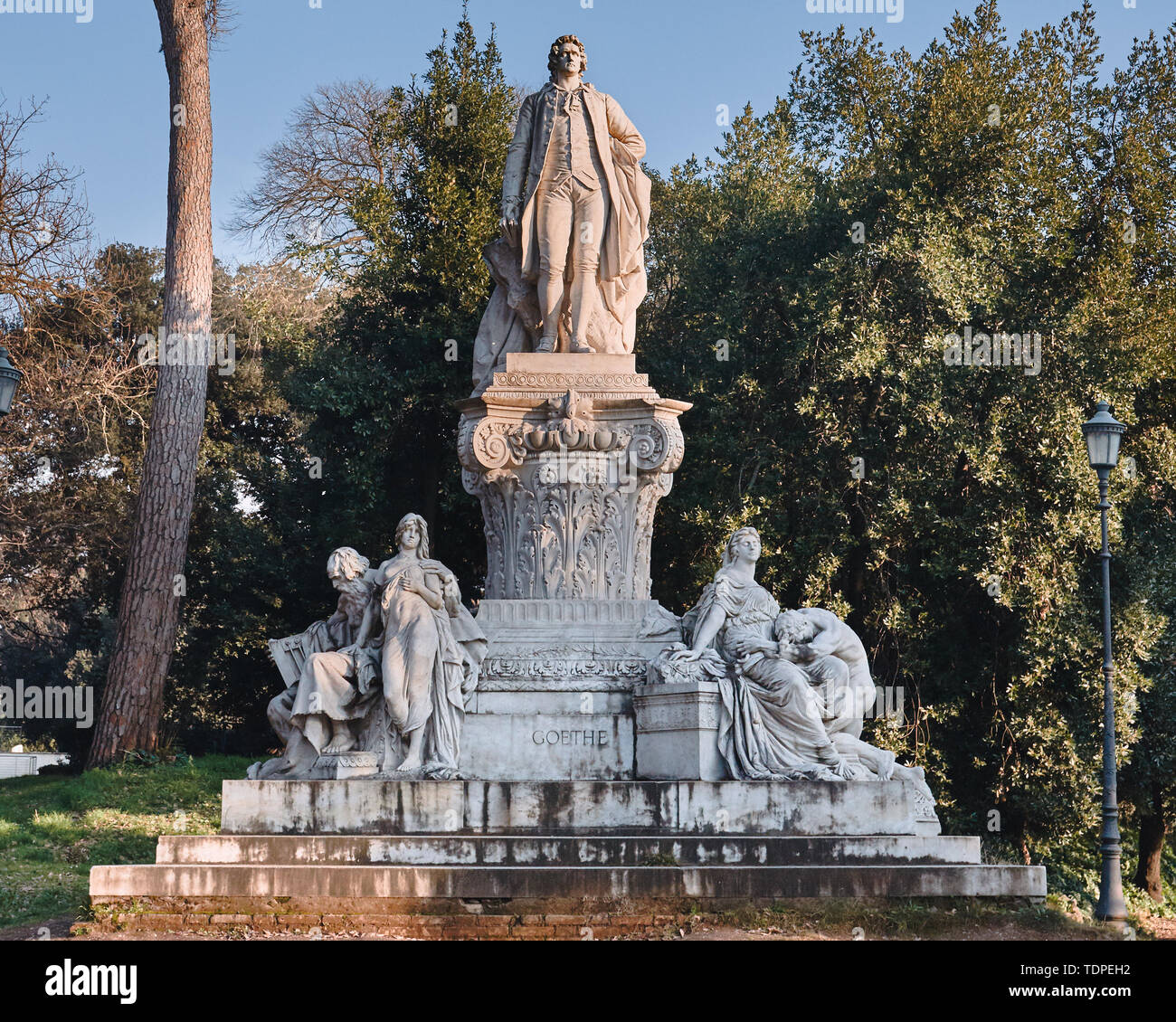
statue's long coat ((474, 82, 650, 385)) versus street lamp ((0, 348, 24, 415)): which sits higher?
statue's long coat ((474, 82, 650, 385))

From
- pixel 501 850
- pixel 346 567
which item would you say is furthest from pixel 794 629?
pixel 346 567

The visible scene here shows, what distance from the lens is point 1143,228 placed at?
76.3ft

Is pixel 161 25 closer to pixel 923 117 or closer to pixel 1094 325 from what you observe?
pixel 923 117

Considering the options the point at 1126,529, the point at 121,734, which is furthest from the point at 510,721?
the point at 1126,529

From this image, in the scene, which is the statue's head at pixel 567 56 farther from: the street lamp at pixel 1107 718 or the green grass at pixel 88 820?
the green grass at pixel 88 820

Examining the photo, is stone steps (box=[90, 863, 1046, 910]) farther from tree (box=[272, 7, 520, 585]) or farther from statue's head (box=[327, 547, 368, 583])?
tree (box=[272, 7, 520, 585])

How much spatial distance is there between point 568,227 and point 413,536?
11.1 feet

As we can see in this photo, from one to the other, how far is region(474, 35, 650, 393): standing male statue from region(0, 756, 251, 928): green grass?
6.53 m

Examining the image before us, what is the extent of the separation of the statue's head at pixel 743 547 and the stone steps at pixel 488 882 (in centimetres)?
298

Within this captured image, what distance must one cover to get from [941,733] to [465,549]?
7799 millimetres

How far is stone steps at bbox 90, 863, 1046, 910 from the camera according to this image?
34.9ft

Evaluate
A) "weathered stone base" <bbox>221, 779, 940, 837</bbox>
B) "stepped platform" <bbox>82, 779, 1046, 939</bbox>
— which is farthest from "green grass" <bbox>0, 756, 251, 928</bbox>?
"stepped platform" <bbox>82, 779, 1046, 939</bbox>

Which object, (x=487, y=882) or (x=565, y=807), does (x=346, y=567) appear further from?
(x=487, y=882)

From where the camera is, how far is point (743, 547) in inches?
516
